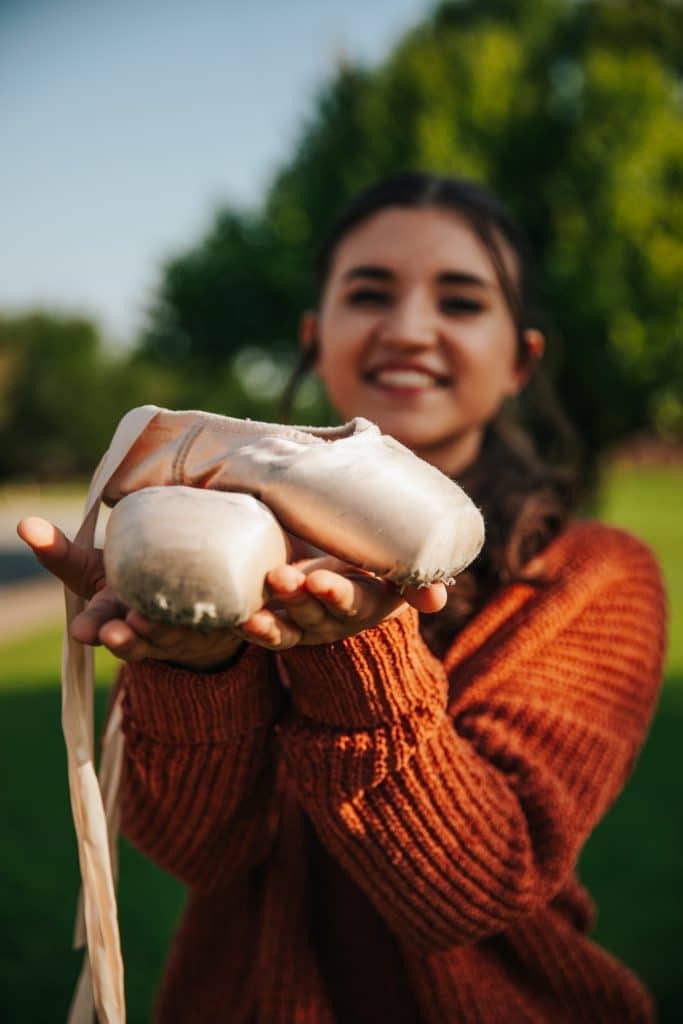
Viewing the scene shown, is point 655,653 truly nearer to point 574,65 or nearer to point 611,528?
point 611,528

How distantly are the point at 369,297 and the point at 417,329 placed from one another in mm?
137

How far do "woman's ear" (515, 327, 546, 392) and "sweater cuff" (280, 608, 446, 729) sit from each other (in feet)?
3.26

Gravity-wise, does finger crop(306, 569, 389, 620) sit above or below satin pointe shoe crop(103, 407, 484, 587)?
below

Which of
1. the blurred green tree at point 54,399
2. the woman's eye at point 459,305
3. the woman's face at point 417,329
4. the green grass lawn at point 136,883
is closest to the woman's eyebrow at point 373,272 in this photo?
the woman's face at point 417,329

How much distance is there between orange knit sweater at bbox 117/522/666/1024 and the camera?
1.14 meters

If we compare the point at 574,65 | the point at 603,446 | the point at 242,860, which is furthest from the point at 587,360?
the point at 242,860

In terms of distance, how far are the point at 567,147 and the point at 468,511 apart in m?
9.93

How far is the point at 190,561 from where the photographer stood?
0.87m

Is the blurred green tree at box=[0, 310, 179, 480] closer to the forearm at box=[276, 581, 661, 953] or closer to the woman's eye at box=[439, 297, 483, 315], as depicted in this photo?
the woman's eye at box=[439, 297, 483, 315]

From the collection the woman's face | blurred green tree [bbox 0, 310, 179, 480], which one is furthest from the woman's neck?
blurred green tree [bbox 0, 310, 179, 480]

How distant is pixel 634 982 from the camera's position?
159 cm

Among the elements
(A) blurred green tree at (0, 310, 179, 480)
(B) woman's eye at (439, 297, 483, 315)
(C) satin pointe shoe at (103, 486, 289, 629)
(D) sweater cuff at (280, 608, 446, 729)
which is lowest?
(A) blurred green tree at (0, 310, 179, 480)

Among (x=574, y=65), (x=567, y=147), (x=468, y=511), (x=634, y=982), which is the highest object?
(x=574, y=65)

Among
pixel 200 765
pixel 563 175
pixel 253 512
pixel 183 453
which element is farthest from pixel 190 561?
pixel 563 175
